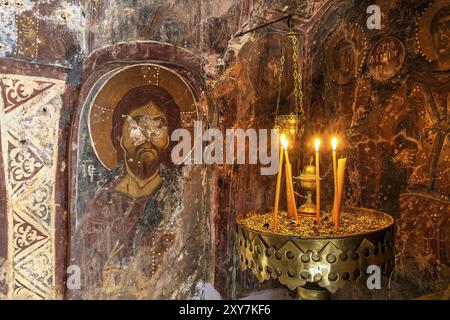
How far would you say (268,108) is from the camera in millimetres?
3764

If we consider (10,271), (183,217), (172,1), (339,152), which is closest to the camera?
(10,271)

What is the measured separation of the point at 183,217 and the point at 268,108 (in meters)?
1.25

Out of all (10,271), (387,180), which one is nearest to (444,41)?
(387,180)

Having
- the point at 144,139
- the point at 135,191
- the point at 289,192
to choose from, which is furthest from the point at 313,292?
the point at 144,139

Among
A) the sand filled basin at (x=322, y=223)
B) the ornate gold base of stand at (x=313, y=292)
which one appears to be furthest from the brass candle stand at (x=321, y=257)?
the ornate gold base of stand at (x=313, y=292)

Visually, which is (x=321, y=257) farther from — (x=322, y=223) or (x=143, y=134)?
(x=143, y=134)

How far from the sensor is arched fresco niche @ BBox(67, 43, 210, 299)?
2.91 m

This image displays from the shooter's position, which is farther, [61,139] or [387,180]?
[387,180]

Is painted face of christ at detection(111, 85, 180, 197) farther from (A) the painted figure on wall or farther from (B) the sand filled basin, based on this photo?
(B) the sand filled basin

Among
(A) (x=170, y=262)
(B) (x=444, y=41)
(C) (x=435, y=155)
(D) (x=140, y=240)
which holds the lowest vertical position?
(A) (x=170, y=262)

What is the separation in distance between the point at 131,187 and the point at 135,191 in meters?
0.04

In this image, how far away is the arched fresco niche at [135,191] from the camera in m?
2.91

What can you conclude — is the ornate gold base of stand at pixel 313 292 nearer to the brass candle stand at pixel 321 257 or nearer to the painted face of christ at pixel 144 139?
the brass candle stand at pixel 321 257

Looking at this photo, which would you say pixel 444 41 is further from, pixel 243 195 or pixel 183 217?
pixel 183 217
